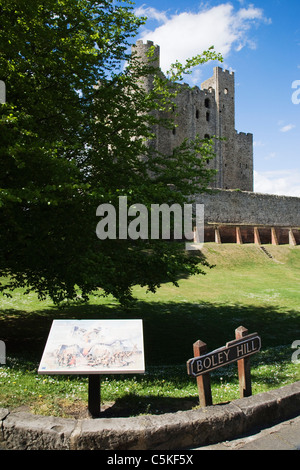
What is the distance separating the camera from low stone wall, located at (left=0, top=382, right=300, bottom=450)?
11.8 feet

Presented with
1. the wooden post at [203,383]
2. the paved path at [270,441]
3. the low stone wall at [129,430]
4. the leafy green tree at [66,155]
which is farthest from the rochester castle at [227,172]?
the low stone wall at [129,430]

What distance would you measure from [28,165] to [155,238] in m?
3.20

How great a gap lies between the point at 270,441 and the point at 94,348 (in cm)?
228

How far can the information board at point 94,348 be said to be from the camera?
159 inches

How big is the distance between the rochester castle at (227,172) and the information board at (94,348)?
1650cm

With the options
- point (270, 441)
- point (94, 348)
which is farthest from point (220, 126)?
point (270, 441)

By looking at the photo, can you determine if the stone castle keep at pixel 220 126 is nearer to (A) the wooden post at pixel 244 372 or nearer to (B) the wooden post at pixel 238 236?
(B) the wooden post at pixel 238 236

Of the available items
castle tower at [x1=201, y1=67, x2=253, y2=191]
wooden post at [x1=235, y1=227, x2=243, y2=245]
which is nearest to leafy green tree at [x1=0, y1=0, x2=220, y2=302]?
wooden post at [x1=235, y1=227, x2=243, y2=245]

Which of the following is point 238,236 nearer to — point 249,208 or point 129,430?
point 249,208

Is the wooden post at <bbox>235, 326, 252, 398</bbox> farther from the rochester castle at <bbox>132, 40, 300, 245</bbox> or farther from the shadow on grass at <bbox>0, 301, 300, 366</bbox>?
the rochester castle at <bbox>132, 40, 300, 245</bbox>

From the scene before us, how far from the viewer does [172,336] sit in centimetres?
926

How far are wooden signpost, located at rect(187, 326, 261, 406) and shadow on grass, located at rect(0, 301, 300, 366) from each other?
2797mm
